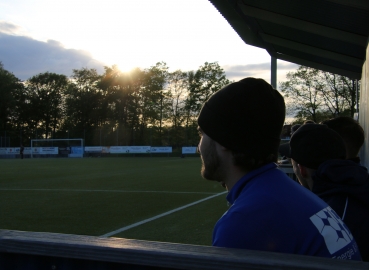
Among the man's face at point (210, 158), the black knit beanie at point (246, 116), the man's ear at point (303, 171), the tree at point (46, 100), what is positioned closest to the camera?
the black knit beanie at point (246, 116)

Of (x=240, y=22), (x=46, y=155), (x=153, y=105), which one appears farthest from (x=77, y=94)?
(x=240, y=22)

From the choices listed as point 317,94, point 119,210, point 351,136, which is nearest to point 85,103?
point 317,94

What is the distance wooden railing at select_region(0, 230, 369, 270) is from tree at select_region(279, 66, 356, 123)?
5837 cm

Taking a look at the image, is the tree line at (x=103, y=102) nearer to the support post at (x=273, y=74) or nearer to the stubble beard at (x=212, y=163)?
the support post at (x=273, y=74)

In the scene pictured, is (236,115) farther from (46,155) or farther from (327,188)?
(46,155)

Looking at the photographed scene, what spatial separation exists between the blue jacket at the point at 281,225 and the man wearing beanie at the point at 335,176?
92 centimetres

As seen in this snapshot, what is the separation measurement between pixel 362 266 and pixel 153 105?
242ft

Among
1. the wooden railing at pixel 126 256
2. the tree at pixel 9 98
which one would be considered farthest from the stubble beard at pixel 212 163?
the tree at pixel 9 98

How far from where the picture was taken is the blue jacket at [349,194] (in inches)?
95.7

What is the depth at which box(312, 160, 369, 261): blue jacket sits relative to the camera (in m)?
2.43

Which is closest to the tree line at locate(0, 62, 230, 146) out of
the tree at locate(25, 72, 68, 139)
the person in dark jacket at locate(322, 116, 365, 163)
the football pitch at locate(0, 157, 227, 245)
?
the tree at locate(25, 72, 68, 139)

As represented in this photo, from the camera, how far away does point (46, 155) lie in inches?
2137

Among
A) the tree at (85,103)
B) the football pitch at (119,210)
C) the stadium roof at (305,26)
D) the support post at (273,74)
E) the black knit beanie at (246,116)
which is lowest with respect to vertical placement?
the football pitch at (119,210)

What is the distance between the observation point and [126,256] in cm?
127
